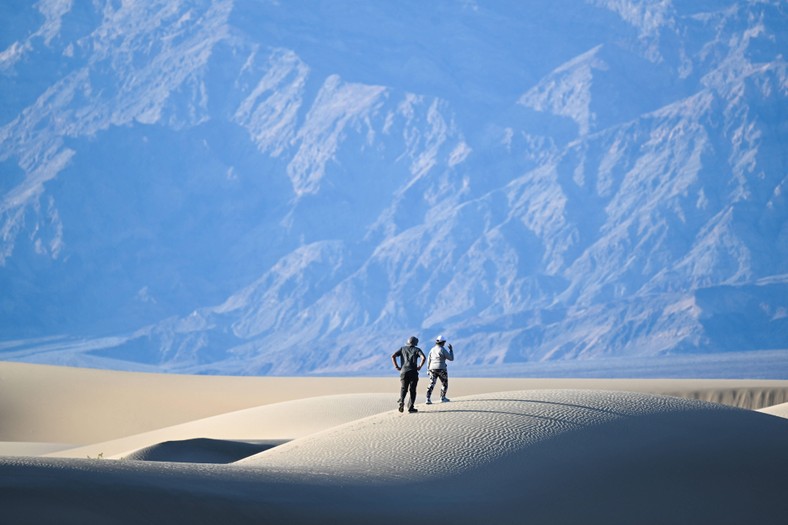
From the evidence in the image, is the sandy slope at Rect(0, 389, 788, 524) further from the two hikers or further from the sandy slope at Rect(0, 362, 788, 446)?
the sandy slope at Rect(0, 362, 788, 446)

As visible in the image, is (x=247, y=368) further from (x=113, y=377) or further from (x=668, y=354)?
(x=113, y=377)

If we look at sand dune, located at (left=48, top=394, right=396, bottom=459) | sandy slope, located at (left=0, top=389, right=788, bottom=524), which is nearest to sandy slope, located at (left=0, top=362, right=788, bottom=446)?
sand dune, located at (left=48, top=394, right=396, bottom=459)

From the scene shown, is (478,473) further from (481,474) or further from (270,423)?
(270,423)

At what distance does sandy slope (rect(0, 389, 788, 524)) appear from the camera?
12773 millimetres

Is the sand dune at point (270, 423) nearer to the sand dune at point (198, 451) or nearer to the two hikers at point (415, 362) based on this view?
the sand dune at point (198, 451)

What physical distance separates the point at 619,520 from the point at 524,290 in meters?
178

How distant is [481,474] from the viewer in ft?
53.2

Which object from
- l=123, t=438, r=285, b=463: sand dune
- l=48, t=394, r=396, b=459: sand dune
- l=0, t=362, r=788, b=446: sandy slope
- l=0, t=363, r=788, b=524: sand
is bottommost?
l=0, t=363, r=788, b=524: sand

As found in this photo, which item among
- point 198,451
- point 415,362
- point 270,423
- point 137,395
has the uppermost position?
point 137,395

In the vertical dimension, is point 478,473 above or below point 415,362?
below

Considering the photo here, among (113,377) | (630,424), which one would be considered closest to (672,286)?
(113,377)

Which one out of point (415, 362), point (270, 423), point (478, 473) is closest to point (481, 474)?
point (478, 473)

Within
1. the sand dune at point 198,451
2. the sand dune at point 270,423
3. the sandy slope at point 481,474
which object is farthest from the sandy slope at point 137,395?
the sandy slope at point 481,474

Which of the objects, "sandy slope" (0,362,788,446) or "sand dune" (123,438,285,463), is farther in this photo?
"sandy slope" (0,362,788,446)
